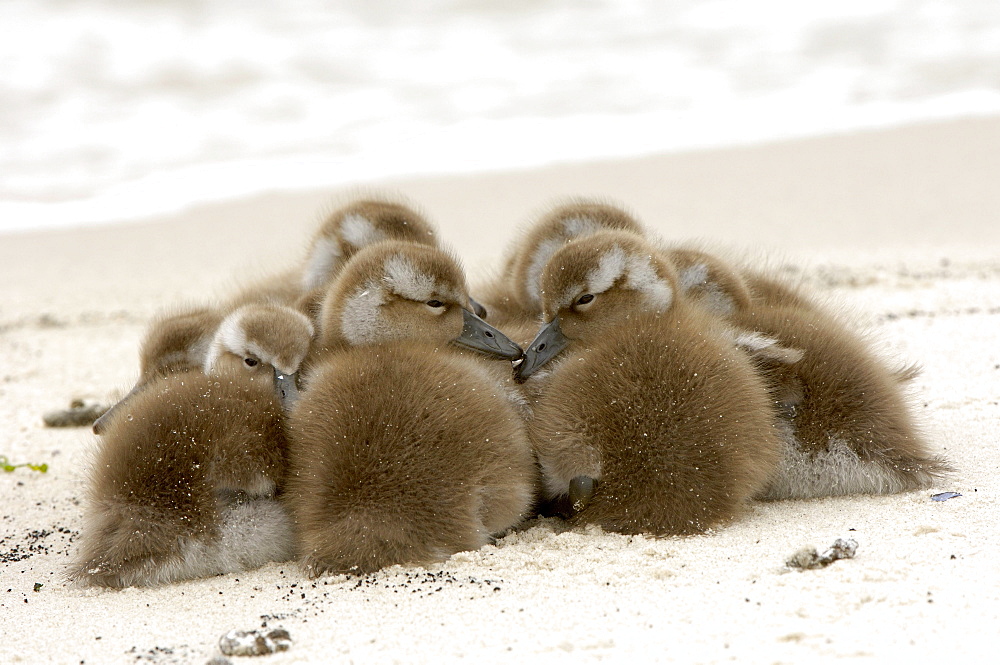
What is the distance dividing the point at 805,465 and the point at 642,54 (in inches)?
602

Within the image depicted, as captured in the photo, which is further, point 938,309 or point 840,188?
point 840,188

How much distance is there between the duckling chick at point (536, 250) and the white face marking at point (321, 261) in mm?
753

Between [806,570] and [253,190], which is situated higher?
[253,190]

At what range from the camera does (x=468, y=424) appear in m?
3.66

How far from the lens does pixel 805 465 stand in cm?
402

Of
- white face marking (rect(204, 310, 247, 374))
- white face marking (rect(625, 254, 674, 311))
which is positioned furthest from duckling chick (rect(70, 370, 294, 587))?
white face marking (rect(625, 254, 674, 311))

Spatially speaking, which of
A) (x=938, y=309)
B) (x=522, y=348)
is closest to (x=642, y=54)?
(x=938, y=309)

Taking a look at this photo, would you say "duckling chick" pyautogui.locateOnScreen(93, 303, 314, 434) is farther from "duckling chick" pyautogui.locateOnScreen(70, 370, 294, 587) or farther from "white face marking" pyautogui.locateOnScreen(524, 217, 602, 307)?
"white face marking" pyautogui.locateOnScreen(524, 217, 602, 307)

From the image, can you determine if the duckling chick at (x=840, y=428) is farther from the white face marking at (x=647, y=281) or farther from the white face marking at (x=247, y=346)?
the white face marking at (x=247, y=346)

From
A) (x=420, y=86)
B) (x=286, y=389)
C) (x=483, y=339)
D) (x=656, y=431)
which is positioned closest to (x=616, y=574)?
(x=656, y=431)

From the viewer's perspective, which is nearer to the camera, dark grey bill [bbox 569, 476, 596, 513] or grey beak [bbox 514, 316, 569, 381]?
dark grey bill [bbox 569, 476, 596, 513]

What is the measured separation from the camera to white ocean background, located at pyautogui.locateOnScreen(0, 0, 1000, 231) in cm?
1455

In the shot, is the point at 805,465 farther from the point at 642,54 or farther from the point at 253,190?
the point at 642,54

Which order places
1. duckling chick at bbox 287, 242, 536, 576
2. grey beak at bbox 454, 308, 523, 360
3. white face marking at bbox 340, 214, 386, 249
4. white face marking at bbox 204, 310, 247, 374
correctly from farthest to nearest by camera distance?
white face marking at bbox 340, 214, 386, 249 < grey beak at bbox 454, 308, 523, 360 < white face marking at bbox 204, 310, 247, 374 < duckling chick at bbox 287, 242, 536, 576
